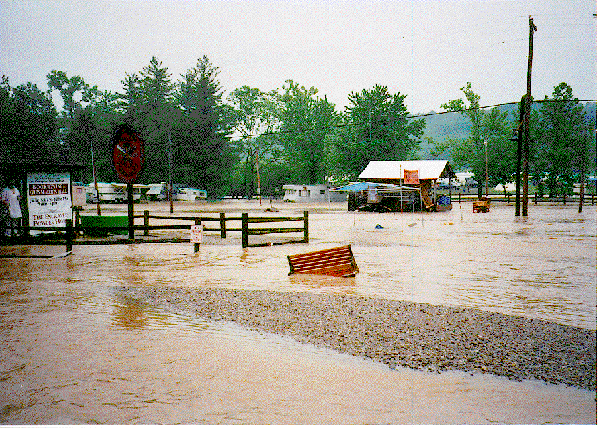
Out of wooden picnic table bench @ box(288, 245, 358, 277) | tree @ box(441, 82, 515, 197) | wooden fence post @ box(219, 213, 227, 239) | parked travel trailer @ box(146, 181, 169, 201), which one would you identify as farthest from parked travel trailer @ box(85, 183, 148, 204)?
wooden picnic table bench @ box(288, 245, 358, 277)

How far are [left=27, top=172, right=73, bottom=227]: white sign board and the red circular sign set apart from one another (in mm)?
1965

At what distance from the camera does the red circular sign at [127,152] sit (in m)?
19.8

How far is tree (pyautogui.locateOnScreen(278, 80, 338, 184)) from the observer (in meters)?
91.5

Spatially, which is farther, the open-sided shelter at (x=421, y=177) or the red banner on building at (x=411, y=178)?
the open-sided shelter at (x=421, y=177)

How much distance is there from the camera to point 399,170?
2119 inches

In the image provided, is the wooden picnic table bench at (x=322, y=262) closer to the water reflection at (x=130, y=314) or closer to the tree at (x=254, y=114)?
the water reflection at (x=130, y=314)

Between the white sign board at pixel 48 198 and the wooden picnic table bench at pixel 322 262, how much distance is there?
10.7 meters

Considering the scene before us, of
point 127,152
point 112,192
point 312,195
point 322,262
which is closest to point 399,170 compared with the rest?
point 312,195

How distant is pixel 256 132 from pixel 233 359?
102025 millimetres

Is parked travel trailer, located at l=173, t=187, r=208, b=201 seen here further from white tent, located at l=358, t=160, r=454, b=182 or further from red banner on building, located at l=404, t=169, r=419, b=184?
red banner on building, located at l=404, t=169, r=419, b=184

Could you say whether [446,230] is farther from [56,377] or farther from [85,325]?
[56,377]

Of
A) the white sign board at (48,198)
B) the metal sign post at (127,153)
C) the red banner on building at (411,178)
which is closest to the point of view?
the white sign board at (48,198)

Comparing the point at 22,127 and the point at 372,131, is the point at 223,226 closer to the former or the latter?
the point at 22,127

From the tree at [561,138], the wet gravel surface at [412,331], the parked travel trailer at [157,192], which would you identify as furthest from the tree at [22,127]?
the tree at [561,138]
